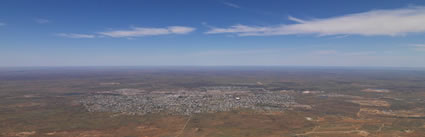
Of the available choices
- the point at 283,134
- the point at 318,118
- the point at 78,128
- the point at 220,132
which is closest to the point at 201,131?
the point at 220,132

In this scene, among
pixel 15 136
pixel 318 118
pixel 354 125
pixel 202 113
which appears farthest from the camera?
pixel 202 113

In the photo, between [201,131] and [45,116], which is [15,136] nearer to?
[45,116]

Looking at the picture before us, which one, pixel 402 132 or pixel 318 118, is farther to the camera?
pixel 318 118

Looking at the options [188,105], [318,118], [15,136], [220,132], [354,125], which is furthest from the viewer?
[188,105]

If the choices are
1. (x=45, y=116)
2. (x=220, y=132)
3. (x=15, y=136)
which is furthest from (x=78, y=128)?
(x=220, y=132)

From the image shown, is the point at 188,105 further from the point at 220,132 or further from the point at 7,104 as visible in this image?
the point at 7,104

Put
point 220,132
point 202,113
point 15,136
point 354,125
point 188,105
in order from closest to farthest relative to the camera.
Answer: point 15,136 → point 220,132 → point 354,125 → point 202,113 → point 188,105

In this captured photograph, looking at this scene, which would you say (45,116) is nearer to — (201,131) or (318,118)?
(201,131)

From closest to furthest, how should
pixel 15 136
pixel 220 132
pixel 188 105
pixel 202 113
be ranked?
pixel 15 136 → pixel 220 132 → pixel 202 113 → pixel 188 105

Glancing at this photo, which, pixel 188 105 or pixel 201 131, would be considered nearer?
pixel 201 131
